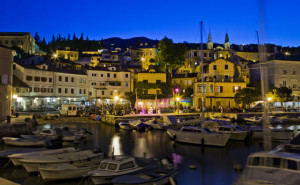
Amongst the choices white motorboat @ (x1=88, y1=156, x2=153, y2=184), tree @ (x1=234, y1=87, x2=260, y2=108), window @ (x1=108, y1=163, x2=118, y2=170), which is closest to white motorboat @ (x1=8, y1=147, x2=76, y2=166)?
white motorboat @ (x1=88, y1=156, x2=153, y2=184)

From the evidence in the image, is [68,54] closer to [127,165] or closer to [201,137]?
[201,137]

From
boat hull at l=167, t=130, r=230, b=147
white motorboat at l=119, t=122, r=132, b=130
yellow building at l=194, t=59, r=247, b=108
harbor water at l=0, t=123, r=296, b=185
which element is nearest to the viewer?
harbor water at l=0, t=123, r=296, b=185

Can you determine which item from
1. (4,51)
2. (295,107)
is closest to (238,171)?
(4,51)

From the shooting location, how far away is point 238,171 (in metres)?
18.9

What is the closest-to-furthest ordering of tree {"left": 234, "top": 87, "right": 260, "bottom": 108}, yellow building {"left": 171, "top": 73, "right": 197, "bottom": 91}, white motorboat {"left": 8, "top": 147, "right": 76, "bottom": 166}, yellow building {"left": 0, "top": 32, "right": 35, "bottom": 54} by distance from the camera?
white motorboat {"left": 8, "top": 147, "right": 76, "bottom": 166}
tree {"left": 234, "top": 87, "right": 260, "bottom": 108}
yellow building {"left": 171, "top": 73, "right": 197, "bottom": 91}
yellow building {"left": 0, "top": 32, "right": 35, "bottom": 54}

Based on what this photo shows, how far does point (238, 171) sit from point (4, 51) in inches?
1353

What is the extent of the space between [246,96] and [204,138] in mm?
32803

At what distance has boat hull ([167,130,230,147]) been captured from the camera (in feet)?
88.4

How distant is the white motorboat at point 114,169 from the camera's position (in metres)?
14.0

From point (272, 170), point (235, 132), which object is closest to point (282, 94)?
point (235, 132)

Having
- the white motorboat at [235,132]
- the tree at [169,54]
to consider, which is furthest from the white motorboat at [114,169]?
the tree at [169,54]

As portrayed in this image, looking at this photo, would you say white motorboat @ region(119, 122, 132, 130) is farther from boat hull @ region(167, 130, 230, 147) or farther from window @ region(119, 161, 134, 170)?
window @ region(119, 161, 134, 170)

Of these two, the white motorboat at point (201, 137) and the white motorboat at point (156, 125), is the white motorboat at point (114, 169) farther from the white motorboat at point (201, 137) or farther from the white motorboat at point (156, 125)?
the white motorboat at point (156, 125)

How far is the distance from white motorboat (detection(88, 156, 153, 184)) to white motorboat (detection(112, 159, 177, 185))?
48 centimetres
